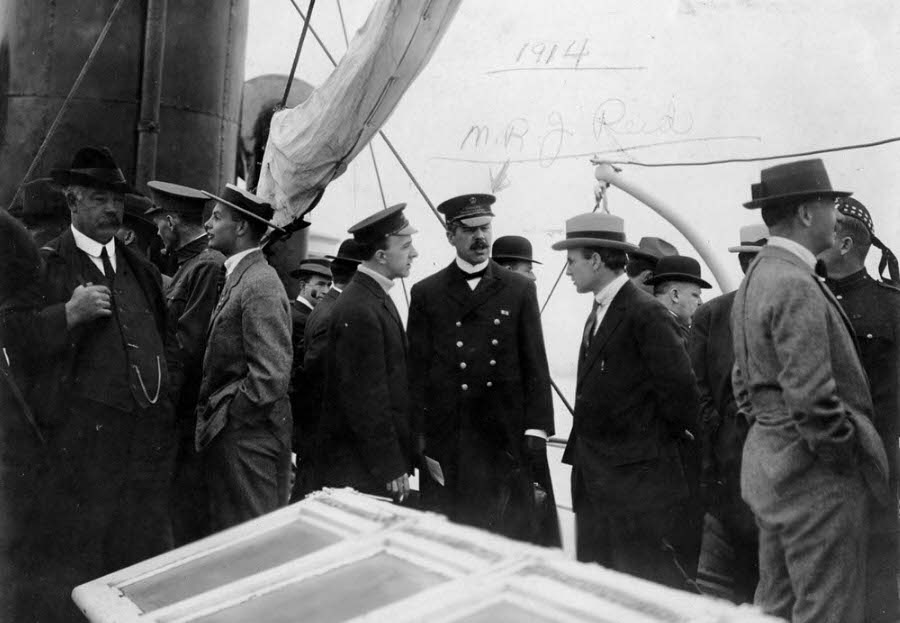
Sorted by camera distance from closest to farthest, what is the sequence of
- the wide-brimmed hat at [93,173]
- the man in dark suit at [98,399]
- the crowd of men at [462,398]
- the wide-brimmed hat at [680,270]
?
the crowd of men at [462,398] → the man in dark suit at [98,399] → the wide-brimmed hat at [93,173] → the wide-brimmed hat at [680,270]

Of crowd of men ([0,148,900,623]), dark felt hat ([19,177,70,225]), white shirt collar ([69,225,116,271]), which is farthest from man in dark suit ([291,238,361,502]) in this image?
dark felt hat ([19,177,70,225])

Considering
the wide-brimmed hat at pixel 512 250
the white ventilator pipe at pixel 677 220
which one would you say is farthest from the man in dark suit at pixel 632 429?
the white ventilator pipe at pixel 677 220

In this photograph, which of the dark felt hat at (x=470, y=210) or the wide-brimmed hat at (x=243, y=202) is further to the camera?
the dark felt hat at (x=470, y=210)

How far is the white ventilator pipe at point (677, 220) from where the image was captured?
641cm

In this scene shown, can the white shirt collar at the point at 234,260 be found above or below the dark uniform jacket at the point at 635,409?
above

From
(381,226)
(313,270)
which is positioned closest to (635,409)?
(381,226)

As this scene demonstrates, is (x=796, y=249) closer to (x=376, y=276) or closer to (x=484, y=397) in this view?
(x=484, y=397)

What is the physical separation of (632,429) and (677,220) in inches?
116

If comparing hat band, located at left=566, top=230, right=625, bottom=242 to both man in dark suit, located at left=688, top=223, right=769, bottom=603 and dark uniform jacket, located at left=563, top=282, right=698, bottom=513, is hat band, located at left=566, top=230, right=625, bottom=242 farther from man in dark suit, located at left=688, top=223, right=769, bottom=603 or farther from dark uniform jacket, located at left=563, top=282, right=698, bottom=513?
man in dark suit, located at left=688, top=223, right=769, bottom=603

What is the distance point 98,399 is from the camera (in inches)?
136

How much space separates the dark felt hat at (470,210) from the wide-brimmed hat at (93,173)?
5.06 ft

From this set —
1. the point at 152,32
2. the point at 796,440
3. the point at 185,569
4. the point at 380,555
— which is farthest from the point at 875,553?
the point at 152,32

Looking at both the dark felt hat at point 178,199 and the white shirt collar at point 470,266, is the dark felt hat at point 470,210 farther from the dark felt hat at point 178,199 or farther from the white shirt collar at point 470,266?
the dark felt hat at point 178,199

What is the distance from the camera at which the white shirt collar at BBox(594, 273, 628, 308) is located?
13.5ft
